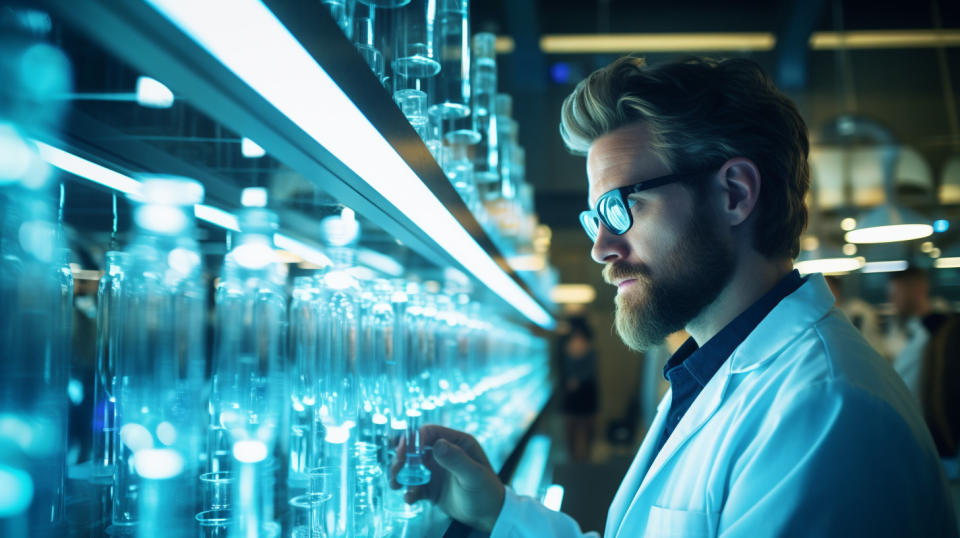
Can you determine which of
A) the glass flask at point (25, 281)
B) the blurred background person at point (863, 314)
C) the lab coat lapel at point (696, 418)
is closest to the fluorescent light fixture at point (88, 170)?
the glass flask at point (25, 281)

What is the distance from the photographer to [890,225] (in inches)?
198

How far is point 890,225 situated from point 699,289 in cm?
477

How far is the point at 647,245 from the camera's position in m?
1.30

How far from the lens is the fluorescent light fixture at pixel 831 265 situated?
657cm

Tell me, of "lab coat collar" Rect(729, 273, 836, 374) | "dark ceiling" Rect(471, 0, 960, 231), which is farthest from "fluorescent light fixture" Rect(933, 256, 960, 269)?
"lab coat collar" Rect(729, 273, 836, 374)

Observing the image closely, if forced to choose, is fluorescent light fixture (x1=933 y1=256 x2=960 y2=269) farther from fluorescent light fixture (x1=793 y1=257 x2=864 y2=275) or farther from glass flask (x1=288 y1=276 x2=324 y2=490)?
glass flask (x1=288 y1=276 x2=324 y2=490)

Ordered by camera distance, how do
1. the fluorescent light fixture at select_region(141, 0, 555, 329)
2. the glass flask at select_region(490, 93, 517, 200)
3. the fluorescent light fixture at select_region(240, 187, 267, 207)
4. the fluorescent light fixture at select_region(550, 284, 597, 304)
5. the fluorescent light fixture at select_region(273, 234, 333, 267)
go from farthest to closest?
the fluorescent light fixture at select_region(550, 284, 597, 304)
the glass flask at select_region(490, 93, 517, 200)
the fluorescent light fixture at select_region(273, 234, 333, 267)
the fluorescent light fixture at select_region(240, 187, 267, 207)
the fluorescent light fixture at select_region(141, 0, 555, 329)

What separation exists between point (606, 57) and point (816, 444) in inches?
231

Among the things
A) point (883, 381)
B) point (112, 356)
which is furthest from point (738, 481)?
point (112, 356)

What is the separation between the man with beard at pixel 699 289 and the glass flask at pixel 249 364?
0.55 m

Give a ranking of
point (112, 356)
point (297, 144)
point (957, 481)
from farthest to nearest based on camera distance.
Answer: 1. point (957, 481)
2. point (112, 356)
3. point (297, 144)

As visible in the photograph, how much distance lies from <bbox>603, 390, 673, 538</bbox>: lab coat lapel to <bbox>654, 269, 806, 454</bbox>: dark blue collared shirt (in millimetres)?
25

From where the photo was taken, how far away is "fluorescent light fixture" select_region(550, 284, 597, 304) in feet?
35.5

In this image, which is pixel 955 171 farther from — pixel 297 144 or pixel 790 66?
pixel 297 144
